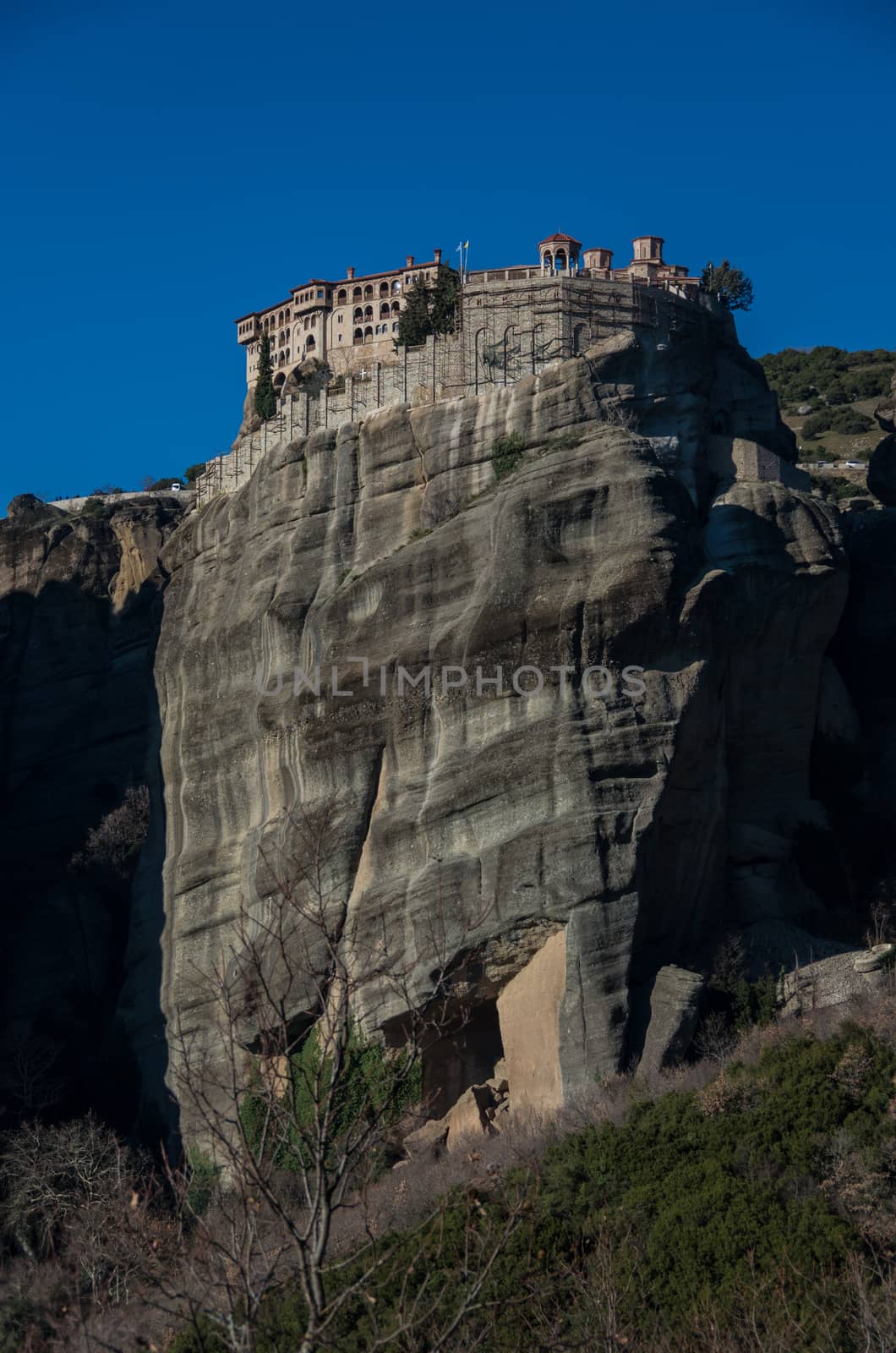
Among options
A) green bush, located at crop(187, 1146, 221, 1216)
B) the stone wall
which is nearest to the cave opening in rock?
green bush, located at crop(187, 1146, 221, 1216)

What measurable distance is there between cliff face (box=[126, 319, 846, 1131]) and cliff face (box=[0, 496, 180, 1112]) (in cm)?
296

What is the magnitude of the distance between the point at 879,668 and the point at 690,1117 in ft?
54.0

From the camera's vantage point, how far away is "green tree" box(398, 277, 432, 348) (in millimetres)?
48844

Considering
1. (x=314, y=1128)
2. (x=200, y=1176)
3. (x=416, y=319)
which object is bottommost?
(x=200, y=1176)

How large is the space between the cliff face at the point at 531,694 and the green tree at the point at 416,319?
5.29m

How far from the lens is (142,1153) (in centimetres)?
4228

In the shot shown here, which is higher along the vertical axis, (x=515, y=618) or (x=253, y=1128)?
(x=515, y=618)

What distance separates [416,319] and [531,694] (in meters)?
15.0

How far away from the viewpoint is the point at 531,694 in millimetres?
37969

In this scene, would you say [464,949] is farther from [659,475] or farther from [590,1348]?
[590,1348]

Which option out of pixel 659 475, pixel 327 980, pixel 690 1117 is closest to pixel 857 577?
pixel 659 475

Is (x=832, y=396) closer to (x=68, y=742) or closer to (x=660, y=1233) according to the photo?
(x=68, y=742)

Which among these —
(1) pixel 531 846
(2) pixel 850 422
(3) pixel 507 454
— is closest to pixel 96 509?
(3) pixel 507 454

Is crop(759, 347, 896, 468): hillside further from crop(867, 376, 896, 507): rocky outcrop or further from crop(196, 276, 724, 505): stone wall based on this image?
crop(196, 276, 724, 505): stone wall
